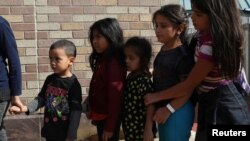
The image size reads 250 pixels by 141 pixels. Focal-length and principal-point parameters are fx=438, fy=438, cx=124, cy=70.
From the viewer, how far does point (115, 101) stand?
302cm

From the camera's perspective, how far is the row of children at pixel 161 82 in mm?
2482

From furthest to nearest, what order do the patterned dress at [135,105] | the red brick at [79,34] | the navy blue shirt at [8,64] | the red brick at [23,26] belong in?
the red brick at [79,34] < the red brick at [23,26] < the navy blue shirt at [8,64] < the patterned dress at [135,105]

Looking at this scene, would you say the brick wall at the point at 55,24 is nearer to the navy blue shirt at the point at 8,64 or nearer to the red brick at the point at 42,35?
the red brick at the point at 42,35

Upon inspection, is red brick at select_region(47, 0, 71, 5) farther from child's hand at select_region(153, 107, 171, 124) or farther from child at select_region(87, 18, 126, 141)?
child's hand at select_region(153, 107, 171, 124)

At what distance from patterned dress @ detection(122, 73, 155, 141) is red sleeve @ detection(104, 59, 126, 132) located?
53 millimetres

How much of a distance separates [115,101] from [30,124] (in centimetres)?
207

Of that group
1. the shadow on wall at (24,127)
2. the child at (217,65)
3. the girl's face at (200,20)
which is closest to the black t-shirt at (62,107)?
the child at (217,65)

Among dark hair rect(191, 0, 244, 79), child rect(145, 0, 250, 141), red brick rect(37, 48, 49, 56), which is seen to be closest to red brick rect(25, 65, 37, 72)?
red brick rect(37, 48, 49, 56)

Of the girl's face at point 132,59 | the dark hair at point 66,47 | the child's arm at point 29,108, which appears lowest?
the child's arm at point 29,108

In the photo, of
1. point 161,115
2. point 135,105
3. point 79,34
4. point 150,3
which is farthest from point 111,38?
point 150,3

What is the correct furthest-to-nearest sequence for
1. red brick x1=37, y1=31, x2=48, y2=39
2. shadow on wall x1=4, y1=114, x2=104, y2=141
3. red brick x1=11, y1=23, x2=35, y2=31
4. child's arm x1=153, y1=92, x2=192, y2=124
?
red brick x1=37, y1=31, x2=48, y2=39, red brick x1=11, y1=23, x2=35, y2=31, shadow on wall x1=4, y1=114, x2=104, y2=141, child's arm x1=153, y1=92, x2=192, y2=124

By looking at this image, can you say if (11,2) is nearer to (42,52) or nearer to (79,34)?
(42,52)

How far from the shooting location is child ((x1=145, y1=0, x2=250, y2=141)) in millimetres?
2441

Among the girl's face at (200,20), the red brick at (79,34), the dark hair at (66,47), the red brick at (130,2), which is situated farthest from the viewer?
the red brick at (130,2)
